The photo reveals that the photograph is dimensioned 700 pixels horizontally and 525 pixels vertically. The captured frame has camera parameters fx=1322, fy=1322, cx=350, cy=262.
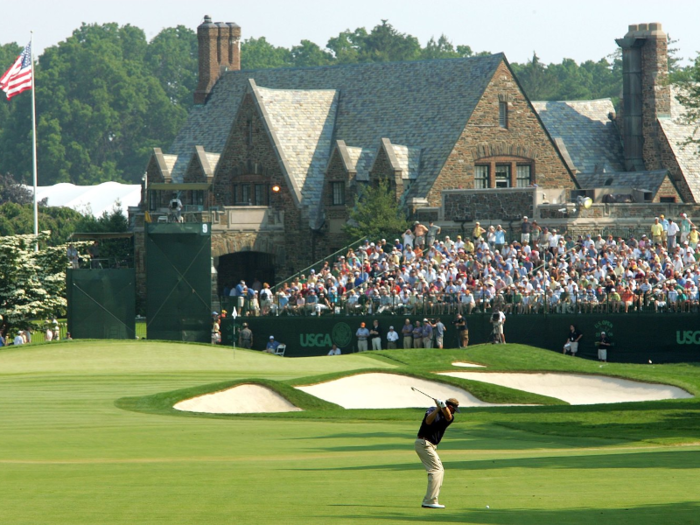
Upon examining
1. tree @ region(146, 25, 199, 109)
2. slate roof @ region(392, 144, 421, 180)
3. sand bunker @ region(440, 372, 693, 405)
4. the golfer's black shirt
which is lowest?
sand bunker @ region(440, 372, 693, 405)

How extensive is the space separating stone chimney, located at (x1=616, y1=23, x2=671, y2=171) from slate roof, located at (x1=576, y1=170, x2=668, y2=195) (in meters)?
1.69

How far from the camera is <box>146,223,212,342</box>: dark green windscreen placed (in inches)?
1927

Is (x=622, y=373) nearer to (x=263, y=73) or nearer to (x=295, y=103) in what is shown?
(x=295, y=103)

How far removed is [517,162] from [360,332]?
56.0 ft

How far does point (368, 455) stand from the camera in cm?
2277

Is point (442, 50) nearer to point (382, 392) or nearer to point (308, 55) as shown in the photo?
point (308, 55)

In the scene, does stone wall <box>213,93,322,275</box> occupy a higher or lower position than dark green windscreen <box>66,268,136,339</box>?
higher

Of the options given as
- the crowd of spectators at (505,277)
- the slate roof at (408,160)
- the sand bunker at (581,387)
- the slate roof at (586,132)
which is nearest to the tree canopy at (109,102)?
the slate roof at (586,132)

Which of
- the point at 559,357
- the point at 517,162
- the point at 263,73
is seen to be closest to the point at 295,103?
the point at 263,73

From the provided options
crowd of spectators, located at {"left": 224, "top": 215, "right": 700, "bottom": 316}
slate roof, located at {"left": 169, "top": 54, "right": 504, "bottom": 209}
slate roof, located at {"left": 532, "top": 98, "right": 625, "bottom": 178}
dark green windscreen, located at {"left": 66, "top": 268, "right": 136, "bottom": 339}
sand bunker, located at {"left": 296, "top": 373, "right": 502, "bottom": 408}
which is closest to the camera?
sand bunker, located at {"left": 296, "top": 373, "right": 502, "bottom": 408}

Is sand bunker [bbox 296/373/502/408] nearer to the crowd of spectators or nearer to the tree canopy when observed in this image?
the crowd of spectators

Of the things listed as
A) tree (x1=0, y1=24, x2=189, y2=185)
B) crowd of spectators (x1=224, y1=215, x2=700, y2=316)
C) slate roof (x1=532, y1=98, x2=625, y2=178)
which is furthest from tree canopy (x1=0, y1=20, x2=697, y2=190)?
crowd of spectators (x1=224, y1=215, x2=700, y2=316)

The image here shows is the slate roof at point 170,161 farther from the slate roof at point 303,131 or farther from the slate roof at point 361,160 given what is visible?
the slate roof at point 361,160

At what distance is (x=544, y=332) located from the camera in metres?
47.7
